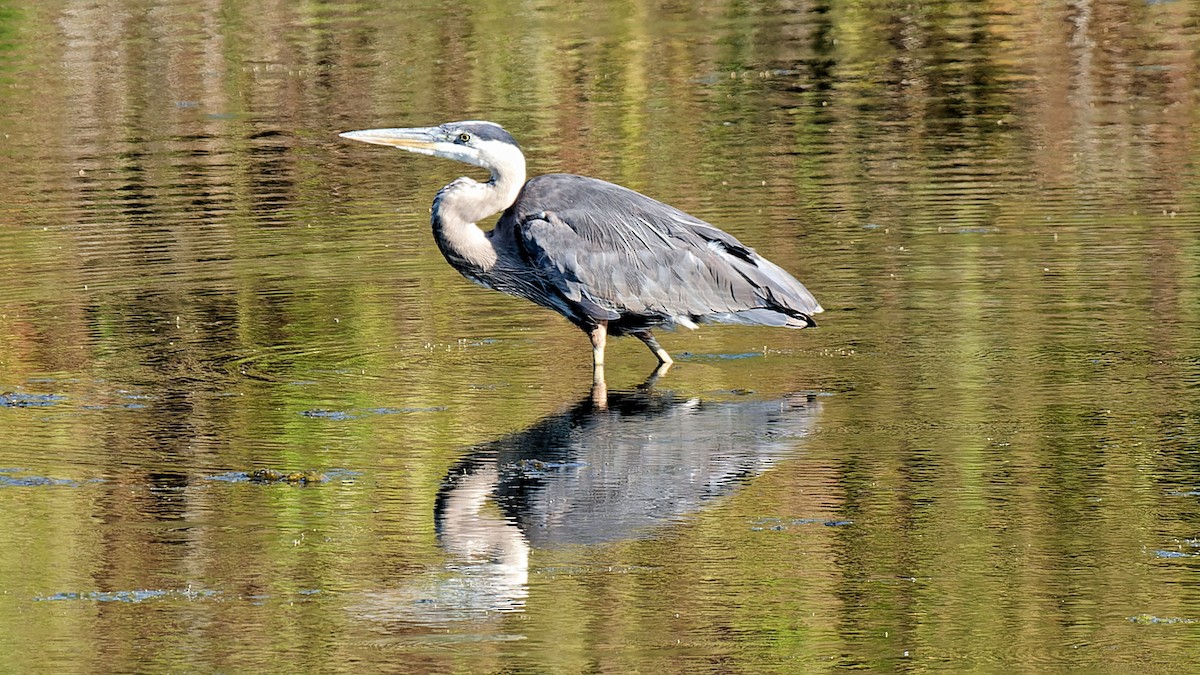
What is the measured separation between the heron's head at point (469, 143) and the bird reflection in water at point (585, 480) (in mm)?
1383

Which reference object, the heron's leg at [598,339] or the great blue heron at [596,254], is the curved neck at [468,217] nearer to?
the great blue heron at [596,254]

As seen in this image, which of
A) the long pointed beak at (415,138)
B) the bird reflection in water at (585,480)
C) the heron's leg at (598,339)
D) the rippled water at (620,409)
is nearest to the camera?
the rippled water at (620,409)

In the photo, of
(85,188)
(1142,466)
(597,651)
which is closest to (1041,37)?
(85,188)

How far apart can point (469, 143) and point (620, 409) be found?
178 centimetres

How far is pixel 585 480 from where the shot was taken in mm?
7730

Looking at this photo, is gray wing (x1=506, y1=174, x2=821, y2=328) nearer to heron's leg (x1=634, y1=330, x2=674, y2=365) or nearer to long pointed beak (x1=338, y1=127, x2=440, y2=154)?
heron's leg (x1=634, y1=330, x2=674, y2=365)

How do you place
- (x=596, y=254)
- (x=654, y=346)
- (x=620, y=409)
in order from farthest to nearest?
1. (x=654, y=346)
2. (x=596, y=254)
3. (x=620, y=409)

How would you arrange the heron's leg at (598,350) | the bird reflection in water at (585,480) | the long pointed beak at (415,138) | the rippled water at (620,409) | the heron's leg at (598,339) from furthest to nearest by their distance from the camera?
the long pointed beak at (415,138), the heron's leg at (598,339), the heron's leg at (598,350), the bird reflection in water at (585,480), the rippled water at (620,409)

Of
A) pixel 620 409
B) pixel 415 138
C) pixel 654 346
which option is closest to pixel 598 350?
pixel 654 346

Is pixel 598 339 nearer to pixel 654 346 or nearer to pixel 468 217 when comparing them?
pixel 654 346

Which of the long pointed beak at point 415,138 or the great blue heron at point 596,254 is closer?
the great blue heron at point 596,254

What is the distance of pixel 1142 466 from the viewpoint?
304 inches

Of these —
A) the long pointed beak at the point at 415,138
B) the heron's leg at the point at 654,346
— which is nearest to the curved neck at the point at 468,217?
the long pointed beak at the point at 415,138

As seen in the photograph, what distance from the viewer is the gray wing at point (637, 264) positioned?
9680mm
